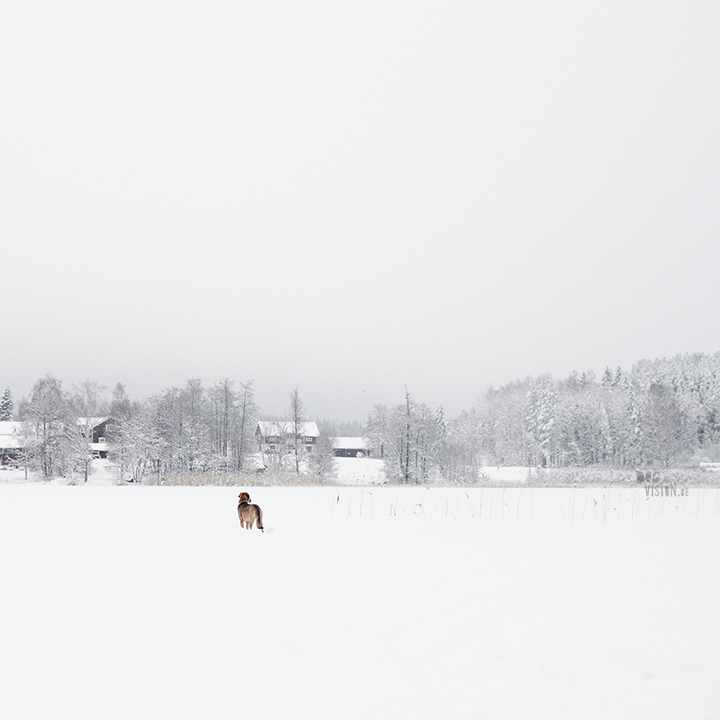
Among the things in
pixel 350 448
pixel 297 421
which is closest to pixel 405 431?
pixel 297 421

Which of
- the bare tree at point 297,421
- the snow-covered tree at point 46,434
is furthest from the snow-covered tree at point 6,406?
the bare tree at point 297,421

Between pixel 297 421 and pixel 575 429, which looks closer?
pixel 297 421

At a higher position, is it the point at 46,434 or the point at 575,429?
the point at 46,434

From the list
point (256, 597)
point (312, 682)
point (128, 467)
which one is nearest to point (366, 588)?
point (256, 597)

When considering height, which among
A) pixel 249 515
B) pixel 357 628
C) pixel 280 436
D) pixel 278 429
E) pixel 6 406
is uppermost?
pixel 6 406

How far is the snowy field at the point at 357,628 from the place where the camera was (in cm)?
315

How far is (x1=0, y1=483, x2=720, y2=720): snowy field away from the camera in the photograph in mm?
3148

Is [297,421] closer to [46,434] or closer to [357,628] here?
[46,434]

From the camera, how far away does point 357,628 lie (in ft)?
14.1

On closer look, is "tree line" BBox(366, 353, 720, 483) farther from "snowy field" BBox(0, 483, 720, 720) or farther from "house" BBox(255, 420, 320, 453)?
"snowy field" BBox(0, 483, 720, 720)

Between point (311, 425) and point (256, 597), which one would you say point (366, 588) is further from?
point (311, 425)

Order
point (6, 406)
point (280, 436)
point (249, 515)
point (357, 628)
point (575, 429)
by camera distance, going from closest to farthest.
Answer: point (357, 628) < point (249, 515) < point (280, 436) < point (575, 429) < point (6, 406)

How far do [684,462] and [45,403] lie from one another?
6436 cm

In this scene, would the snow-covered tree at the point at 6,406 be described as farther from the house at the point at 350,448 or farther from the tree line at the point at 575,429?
the tree line at the point at 575,429
